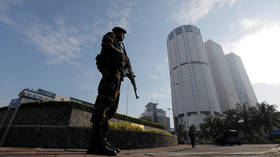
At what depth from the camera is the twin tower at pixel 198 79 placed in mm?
93062

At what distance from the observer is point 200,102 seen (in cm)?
9200

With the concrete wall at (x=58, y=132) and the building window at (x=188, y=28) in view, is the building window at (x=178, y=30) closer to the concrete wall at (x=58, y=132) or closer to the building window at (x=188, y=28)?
the building window at (x=188, y=28)

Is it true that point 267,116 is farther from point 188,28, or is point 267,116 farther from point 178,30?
point 178,30

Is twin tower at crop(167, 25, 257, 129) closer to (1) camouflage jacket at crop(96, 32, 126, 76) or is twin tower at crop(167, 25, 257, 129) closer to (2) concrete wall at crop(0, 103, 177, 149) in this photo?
(2) concrete wall at crop(0, 103, 177, 149)

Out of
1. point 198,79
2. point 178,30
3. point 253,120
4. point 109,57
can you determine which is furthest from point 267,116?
point 178,30

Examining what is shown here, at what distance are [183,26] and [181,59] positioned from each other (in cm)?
2998

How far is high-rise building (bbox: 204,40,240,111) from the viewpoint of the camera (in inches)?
4515

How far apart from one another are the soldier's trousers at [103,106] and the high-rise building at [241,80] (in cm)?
14934

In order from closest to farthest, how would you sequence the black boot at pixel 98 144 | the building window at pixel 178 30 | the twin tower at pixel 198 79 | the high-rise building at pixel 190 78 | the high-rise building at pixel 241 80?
1. the black boot at pixel 98 144
2. the high-rise building at pixel 190 78
3. the twin tower at pixel 198 79
4. the building window at pixel 178 30
5. the high-rise building at pixel 241 80

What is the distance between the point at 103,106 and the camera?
305 cm

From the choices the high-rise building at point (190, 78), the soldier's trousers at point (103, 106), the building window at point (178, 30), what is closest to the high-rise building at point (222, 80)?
the high-rise building at point (190, 78)

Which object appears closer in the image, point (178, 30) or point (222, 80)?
point (178, 30)

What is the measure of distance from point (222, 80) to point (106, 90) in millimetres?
134199

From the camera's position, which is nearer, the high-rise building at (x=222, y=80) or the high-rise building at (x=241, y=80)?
the high-rise building at (x=222, y=80)
